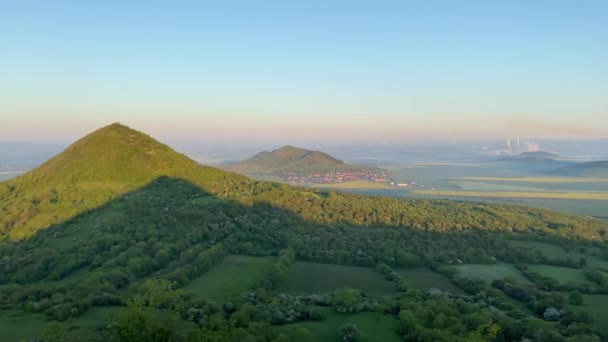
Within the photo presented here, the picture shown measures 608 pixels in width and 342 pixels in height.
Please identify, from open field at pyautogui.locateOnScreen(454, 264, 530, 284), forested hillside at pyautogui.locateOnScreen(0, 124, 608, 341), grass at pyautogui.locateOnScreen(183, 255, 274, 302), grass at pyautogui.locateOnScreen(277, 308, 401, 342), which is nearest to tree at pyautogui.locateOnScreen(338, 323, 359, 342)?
grass at pyautogui.locateOnScreen(277, 308, 401, 342)

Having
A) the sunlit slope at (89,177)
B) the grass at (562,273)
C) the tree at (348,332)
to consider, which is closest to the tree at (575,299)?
the grass at (562,273)

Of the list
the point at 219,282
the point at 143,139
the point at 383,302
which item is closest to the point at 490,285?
the point at 383,302

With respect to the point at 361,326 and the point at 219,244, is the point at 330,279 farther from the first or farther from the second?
Answer: the point at 361,326

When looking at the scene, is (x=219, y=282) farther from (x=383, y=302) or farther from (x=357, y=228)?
(x=357, y=228)

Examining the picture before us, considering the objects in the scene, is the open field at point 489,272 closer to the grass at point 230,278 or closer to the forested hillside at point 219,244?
the forested hillside at point 219,244

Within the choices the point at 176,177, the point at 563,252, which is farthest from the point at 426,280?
the point at 176,177
